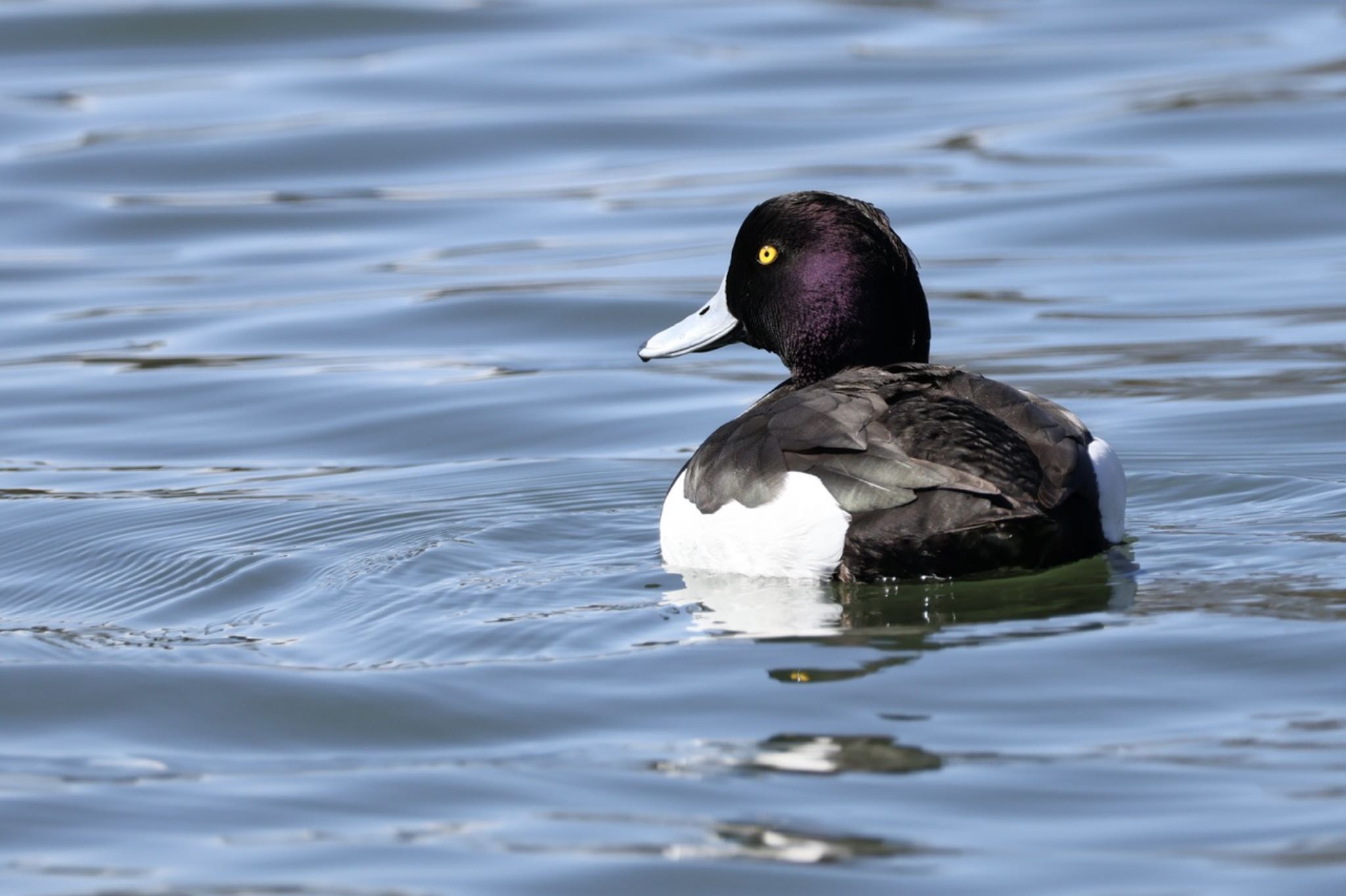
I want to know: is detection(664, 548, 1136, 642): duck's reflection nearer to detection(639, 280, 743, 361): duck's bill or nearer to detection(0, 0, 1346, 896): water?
detection(0, 0, 1346, 896): water

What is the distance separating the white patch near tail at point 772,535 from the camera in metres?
5.65

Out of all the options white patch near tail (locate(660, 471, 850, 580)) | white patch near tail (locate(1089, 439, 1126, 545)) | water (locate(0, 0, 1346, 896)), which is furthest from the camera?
white patch near tail (locate(1089, 439, 1126, 545))

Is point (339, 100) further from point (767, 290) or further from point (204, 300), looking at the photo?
point (767, 290)

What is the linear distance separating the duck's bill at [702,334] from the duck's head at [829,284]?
0.22 m

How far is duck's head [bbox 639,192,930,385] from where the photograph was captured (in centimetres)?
654

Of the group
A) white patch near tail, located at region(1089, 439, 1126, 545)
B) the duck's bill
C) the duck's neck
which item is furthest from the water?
the duck's neck

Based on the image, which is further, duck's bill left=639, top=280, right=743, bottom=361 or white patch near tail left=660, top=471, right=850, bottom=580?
duck's bill left=639, top=280, right=743, bottom=361

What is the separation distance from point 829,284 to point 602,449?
2.18 metres

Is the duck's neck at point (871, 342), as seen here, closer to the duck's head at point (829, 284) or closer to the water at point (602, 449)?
the duck's head at point (829, 284)

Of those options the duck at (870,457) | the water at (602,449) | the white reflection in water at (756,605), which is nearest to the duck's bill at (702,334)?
the duck at (870,457)

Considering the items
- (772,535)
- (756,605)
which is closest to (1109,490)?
(772,535)

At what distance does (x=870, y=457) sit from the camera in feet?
18.3

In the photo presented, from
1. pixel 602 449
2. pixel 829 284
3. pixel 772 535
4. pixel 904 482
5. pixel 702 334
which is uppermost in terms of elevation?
pixel 829 284

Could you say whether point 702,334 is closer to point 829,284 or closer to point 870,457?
point 829,284
